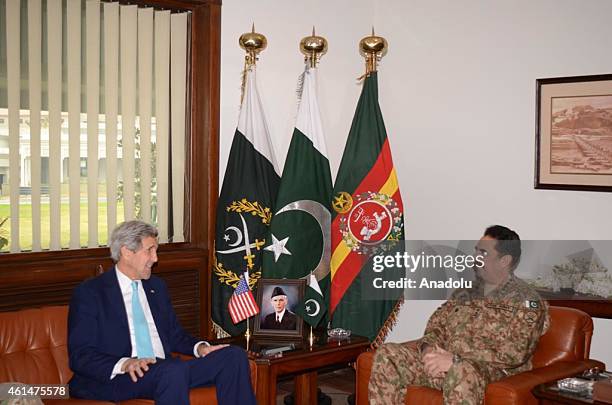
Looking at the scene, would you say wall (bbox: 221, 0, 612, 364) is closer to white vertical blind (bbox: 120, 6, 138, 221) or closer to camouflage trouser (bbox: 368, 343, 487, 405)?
white vertical blind (bbox: 120, 6, 138, 221)

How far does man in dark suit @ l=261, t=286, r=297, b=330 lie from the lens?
3.98 m

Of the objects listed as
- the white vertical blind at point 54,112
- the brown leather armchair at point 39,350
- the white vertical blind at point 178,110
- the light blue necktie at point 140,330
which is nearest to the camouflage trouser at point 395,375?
the brown leather armchair at point 39,350

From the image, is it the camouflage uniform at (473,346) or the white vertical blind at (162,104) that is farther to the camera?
the white vertical blind at (162,104)

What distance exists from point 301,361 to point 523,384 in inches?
42.5

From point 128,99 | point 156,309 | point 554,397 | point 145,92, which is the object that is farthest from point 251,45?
point 554,397

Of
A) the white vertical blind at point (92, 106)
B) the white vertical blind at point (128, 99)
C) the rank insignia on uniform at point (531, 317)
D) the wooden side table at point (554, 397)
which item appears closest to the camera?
the wooden side table at point (554, 397)

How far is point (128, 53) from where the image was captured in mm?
4281

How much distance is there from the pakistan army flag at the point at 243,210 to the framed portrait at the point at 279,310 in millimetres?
470

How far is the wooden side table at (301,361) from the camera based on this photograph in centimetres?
364

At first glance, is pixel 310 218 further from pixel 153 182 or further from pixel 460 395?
pixel 460 395

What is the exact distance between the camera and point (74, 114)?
408 centimetres

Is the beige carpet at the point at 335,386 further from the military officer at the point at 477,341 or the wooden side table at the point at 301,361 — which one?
the military officer at the point at 477,341

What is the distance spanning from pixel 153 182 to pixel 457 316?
1.94 meters

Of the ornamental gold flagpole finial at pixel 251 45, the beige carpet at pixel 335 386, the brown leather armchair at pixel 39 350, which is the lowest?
the beige carpet at pixel 335 386
